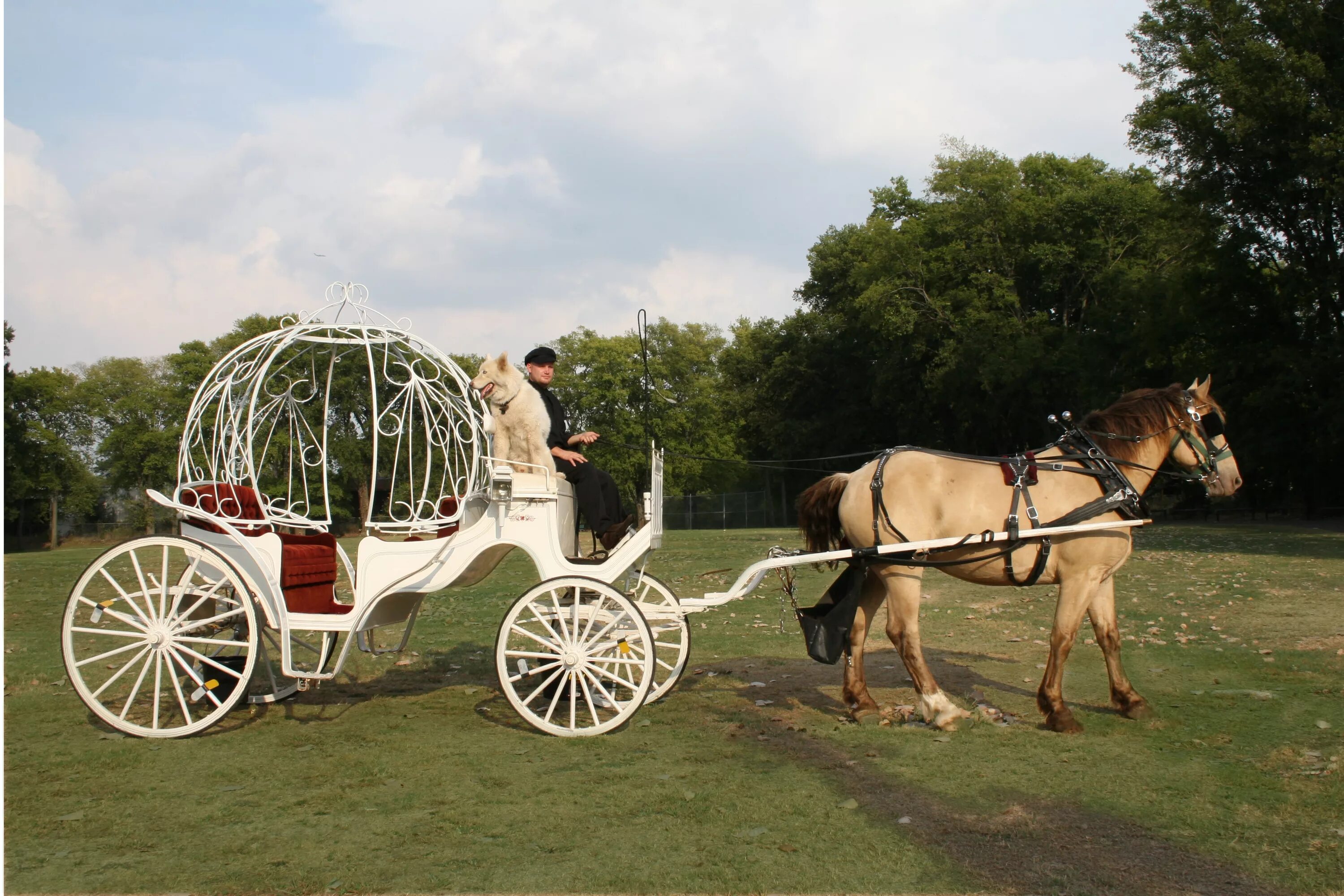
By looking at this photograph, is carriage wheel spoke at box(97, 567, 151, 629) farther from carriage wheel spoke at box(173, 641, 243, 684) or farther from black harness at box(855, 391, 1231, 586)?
black harness at box(855, 391, 1231, 586)

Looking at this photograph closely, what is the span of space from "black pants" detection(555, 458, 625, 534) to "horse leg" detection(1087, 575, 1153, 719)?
139 inches

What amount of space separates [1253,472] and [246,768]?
38.9 m

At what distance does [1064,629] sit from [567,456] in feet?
12.0

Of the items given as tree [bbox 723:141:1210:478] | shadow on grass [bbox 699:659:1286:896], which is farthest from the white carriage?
tree [bbox 723:141:1210:478]

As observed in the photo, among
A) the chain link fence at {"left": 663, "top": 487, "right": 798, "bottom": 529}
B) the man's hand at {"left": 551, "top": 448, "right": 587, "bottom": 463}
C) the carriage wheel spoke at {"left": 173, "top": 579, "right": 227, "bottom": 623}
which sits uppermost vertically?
the man's hand at {"left": 551, "top": 448, "right": 587, "bottom": 463}

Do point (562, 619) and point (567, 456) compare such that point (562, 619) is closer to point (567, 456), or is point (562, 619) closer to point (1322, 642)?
point (567, 456)

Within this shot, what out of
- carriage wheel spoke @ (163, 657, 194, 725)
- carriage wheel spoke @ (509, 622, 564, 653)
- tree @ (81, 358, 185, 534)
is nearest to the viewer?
carriage wheel spoke @ (163, 657, 194, 725)

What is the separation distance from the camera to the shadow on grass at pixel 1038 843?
14.2ft

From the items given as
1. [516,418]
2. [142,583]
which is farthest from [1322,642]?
[142,583]

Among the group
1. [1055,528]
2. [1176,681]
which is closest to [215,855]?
[1055,528]

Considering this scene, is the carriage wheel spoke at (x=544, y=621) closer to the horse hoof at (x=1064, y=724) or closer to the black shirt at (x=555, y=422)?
the black shirt at (x=555, y=422)

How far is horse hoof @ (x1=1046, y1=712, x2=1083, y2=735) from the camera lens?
6.77 m

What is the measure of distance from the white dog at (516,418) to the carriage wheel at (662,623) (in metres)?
1.27

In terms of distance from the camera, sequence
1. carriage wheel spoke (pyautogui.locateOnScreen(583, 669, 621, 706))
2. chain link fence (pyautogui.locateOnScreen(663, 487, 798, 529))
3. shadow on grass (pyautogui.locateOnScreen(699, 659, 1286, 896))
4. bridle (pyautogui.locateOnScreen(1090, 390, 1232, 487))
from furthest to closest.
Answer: chain link fence (pyautogui.locateOnScreen(663, 487, 798, 529)) → bridle (pyautogui.locateOnScreen(1090, 390, 1232, 487)) → carriage wheel spoke (pyautogui.locateOnScreen(583, 669, 621, 706)) → shadow on grass (pyautogui.locateOnScreen(699, 659, 1286, 896))
